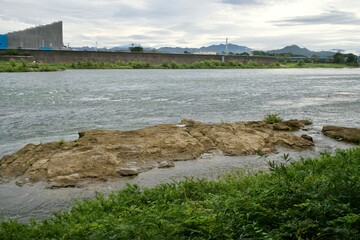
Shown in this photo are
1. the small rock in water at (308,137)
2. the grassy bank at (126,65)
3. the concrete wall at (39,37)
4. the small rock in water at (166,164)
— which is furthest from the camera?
the concrete wall at (39,37)

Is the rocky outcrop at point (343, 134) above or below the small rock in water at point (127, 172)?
above

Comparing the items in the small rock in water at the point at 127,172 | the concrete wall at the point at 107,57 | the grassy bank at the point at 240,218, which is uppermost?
the concrete wall at the point at 107,57

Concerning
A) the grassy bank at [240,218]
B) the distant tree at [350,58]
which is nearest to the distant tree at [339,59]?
the distant tree at [350,58]

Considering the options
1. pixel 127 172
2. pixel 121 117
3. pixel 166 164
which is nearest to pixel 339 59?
pixel 121 117

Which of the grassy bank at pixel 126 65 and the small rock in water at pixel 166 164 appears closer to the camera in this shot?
the small rock in water at pixel 166 164

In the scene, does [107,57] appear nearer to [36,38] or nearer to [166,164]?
[36,38]

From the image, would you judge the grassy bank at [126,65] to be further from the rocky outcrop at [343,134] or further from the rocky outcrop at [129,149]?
the rocky outcrop at [343,134]

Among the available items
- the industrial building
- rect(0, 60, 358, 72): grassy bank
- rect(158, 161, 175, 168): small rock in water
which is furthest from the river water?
the industrial building

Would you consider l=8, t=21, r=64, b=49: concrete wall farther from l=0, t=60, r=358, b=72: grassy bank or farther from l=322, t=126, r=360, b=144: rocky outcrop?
Result: l=322, t=126, r=360, b=144: rocky outcrop

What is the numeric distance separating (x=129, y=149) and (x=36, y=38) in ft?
401

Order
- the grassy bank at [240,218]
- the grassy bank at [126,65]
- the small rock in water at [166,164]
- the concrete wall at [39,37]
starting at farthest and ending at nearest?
the concrete wall at [39,37]
the grassy bank at [126,65]
the small rock in water at [166,164]
the grassy bank at [240,218]

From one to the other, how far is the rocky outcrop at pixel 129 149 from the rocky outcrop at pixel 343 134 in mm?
1958

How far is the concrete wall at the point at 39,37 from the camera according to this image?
4751 inches

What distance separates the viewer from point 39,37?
419 feet
